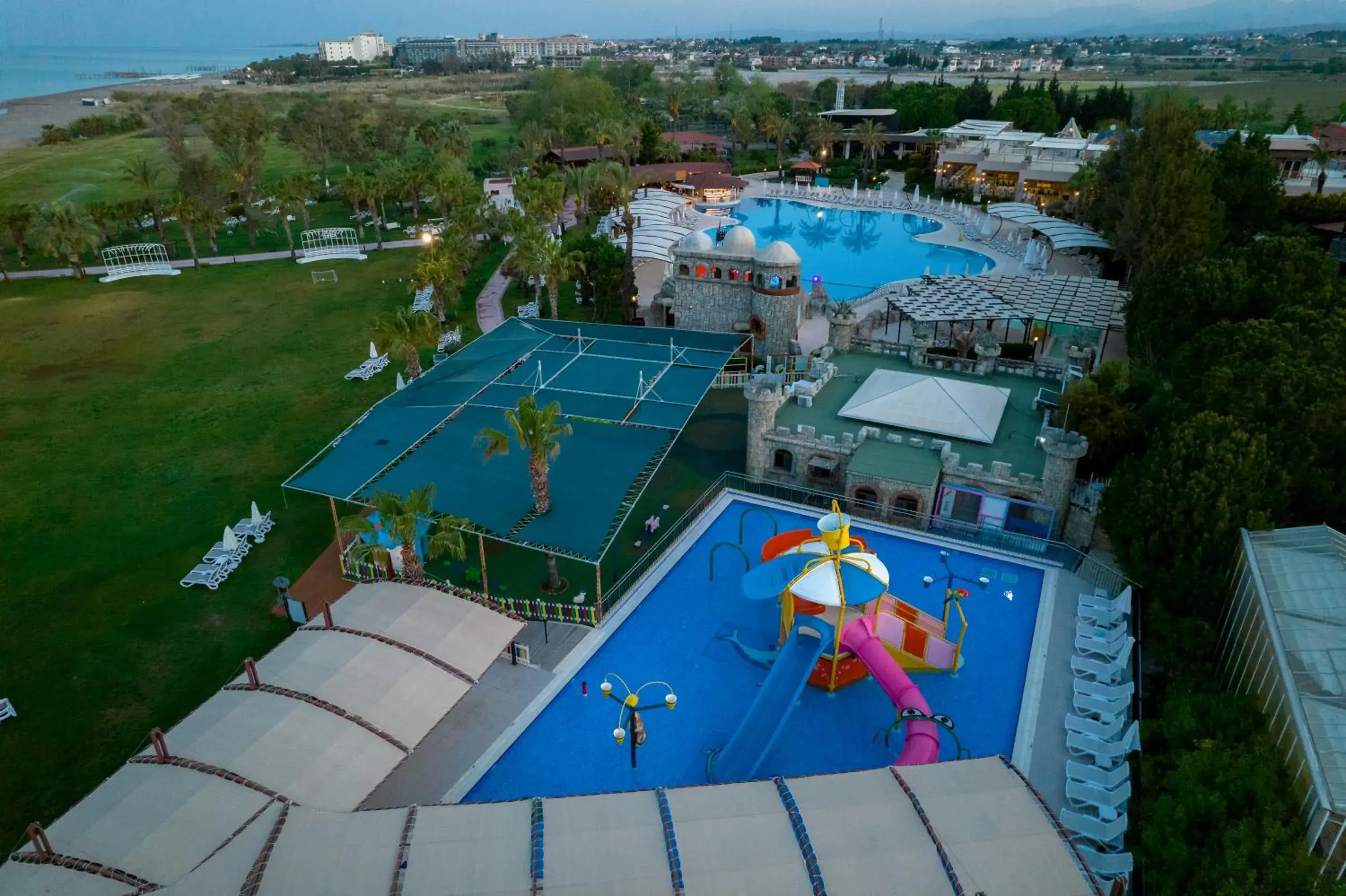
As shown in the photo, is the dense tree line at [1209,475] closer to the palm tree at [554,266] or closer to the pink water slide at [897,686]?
the pink water slide at [897,686]

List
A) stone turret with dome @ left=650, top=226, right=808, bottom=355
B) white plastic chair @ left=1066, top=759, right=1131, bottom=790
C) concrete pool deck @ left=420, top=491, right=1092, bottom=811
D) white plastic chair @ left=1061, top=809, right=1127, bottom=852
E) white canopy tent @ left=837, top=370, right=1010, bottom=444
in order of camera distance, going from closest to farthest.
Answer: white plastic chair @ left=1061, top=809, right=1127, bottom=852, white plastic chair @ left=1066, top=759, right=1131, bottom=790, concrete pool deck @ left=420, top=491, right=1092, bottom=811, white canopy tent @ left=837, top=370, right=1010, bottom=444, stone turret with dome @ left=650, top=226, right=808, bottom=355

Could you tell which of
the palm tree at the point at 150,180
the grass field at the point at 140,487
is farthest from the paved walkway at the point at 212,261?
the grass field at the point at 140,487

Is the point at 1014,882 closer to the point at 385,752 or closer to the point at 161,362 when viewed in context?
the point at 385,752

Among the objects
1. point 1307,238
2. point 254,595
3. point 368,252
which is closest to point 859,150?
point 368,252

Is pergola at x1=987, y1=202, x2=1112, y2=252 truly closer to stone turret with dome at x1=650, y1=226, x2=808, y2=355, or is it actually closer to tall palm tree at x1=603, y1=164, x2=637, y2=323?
stone turret with dome at x1=650, y1=226, x2=808, y2=355

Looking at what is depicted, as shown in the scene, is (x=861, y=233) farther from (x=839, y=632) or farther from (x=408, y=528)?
(x=408, y=528)

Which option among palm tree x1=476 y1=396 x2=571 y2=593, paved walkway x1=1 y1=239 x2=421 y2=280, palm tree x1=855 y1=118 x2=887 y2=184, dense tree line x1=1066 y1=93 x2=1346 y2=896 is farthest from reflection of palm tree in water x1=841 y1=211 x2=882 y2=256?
palm tree x1=476 y1=396 x2=571 y2=593

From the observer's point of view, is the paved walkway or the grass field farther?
the paved walkway
